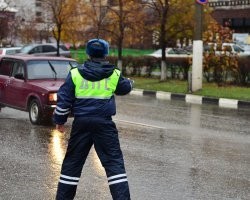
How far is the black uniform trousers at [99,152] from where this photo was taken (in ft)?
18.5

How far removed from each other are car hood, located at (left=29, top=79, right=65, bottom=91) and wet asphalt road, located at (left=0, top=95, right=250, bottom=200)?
33.8 inches

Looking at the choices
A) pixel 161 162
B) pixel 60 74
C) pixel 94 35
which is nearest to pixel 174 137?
pixel 161 162

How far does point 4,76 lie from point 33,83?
58.2 inches

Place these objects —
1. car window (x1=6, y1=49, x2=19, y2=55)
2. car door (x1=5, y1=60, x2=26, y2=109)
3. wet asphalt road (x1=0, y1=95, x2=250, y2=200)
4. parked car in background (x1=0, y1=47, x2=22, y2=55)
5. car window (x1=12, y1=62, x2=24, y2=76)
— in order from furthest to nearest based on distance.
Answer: car window (x1=6, y1=49, x2=19, y2=55) → parked car in background (x1=0, y1=47, x2=22, y2=55) → car window (x1=12, y1=62, x2=24, y2=76) → car door (x1=5, y1=60, x2=26, y2=109) → wet asphalt road (x1=0, y1=95, x2=250, y2=200)

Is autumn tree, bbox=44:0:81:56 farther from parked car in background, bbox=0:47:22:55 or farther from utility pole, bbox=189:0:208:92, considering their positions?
utility pole, bbox=189:0:208:92

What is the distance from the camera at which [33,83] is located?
42.4 ft

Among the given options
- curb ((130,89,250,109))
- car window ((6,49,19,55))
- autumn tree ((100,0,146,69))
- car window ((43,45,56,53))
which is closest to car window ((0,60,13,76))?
curb ((130,89,250,109))

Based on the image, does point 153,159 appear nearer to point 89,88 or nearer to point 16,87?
point 89,88

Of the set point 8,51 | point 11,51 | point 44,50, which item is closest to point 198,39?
point 8,51

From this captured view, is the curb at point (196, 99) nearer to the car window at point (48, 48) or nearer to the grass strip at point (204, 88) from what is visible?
the grass strip at point (204, 88)

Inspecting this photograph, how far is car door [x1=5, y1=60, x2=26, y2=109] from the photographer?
13180 mm

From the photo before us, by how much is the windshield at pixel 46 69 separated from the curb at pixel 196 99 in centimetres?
613

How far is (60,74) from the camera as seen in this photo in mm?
13414

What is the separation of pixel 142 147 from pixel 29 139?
2.13m
